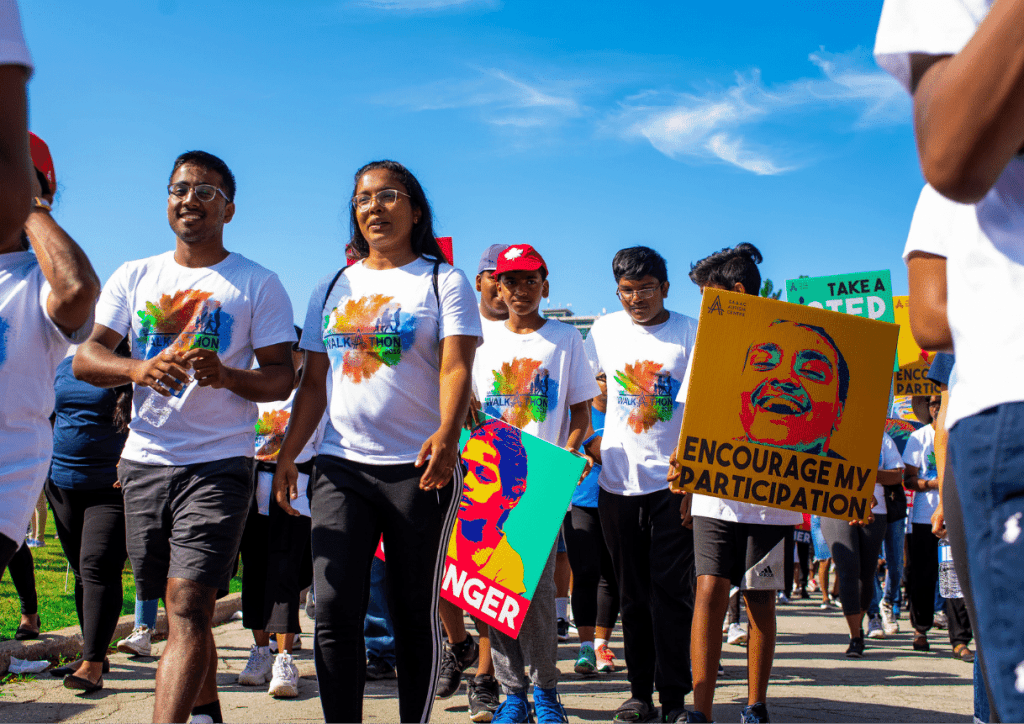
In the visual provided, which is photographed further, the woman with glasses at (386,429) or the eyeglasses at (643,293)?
the eyeglasses at (643,293)

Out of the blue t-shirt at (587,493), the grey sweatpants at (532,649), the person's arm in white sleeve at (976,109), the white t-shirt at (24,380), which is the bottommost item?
the grey sweatpants at (532,649)

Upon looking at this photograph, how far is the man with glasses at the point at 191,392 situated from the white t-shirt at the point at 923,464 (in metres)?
7.14

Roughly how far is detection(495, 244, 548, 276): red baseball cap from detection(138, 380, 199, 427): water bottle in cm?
231

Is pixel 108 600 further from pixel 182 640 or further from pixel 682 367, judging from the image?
pixel 682 367

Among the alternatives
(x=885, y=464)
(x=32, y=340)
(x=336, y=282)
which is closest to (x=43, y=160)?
(x=32, y=340)

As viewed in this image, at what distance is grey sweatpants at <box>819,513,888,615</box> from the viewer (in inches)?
306

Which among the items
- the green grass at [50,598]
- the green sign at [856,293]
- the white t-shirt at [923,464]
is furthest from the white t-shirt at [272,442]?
the green sign at [856,293]

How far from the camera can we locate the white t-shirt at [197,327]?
3.63 metres

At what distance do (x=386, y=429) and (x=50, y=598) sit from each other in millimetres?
6605

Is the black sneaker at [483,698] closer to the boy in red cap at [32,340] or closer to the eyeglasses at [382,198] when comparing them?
the eyeglasses at [382,198]

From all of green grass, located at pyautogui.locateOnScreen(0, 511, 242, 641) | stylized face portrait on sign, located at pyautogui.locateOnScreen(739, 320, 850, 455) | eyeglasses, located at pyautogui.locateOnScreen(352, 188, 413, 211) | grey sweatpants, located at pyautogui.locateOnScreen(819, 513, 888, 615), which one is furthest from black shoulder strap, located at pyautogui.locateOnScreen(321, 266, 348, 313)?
grey sweatpants, located at pyautogui.locateOnScreen(819, 513, 888, 615)

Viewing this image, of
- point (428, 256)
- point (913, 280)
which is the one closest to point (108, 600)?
point (428, 256)

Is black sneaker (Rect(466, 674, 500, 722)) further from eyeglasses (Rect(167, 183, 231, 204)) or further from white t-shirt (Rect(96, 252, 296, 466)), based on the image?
eyeglasses (Rect(167, 183, 231, 204))

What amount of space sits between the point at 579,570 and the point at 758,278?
8.34 feet
